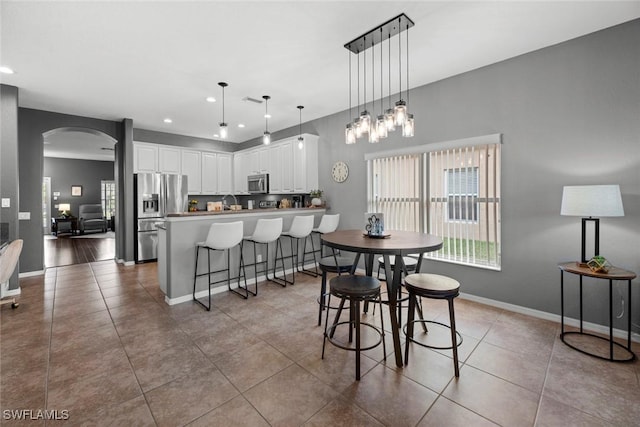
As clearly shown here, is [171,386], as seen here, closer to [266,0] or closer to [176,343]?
[176,343]

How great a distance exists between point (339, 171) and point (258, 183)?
2.18 meters

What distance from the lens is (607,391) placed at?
73.0 inches

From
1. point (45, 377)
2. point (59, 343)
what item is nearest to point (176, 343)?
point (45, 377)

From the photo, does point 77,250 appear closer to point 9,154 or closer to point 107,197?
point 9,154

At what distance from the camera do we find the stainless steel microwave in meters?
6.17

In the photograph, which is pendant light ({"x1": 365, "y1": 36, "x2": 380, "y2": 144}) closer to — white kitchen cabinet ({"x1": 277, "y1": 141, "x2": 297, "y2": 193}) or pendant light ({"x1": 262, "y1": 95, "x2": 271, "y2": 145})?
pendant light ({"x1": 262, "y1": 95, "x2": 271, "y2": 145})

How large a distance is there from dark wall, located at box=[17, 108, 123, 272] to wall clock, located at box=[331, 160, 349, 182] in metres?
4.90

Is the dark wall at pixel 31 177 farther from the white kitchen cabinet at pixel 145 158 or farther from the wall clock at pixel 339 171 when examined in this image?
the wall clock at pixel 339 171

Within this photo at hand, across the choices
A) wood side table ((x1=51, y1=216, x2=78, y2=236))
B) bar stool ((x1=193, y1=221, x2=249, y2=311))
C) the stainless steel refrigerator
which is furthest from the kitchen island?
wood side table ((x1=51, y1=216, x2=78, y2=236))

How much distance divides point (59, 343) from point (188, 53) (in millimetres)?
3021

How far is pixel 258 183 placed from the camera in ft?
20.7

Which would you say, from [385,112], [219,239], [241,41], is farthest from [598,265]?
[241,41]

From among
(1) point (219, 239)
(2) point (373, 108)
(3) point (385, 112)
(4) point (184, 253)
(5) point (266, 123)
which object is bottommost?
(4) point (184, 253)

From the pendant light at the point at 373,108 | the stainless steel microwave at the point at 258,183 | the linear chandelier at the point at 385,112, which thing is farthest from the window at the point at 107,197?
the linear chandelier at the point at 385,112
